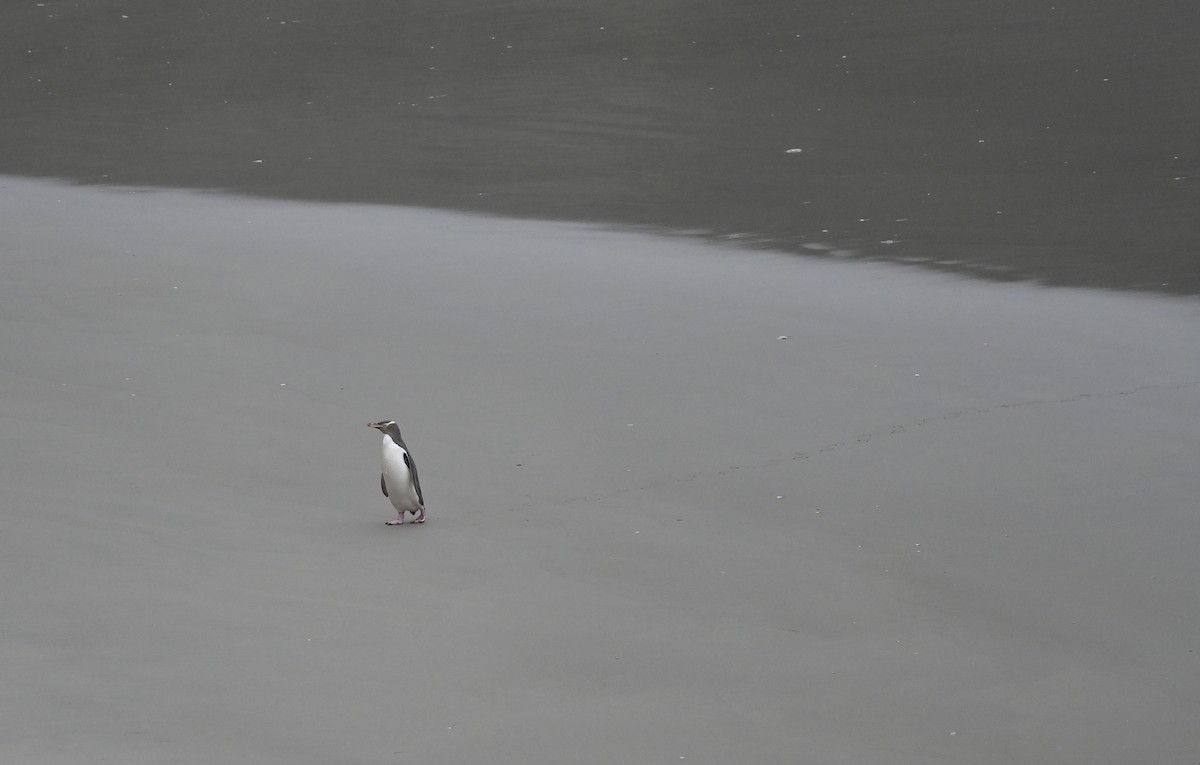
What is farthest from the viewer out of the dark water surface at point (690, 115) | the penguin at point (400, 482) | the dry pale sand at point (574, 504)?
the dark water surface at point (690, 115)

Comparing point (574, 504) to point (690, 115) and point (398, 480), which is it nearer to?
point (398, 480)

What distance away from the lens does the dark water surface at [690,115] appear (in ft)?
34.5

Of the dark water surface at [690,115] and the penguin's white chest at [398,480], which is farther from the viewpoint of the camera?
the dark water surface at [690,115]

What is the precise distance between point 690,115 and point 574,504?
7246mm

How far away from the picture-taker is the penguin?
6.29 meters

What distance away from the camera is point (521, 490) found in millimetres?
6766

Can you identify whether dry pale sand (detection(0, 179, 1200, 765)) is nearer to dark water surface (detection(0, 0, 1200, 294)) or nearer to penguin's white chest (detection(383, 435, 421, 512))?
penguin's white chest (detection(383, 435, 421, 512))

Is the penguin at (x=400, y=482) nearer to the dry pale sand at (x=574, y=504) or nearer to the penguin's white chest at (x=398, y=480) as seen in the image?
the penguin's white chest at (x=398, y=480)

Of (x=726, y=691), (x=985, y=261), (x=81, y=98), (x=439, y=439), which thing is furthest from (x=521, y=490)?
(x=81, y=98)

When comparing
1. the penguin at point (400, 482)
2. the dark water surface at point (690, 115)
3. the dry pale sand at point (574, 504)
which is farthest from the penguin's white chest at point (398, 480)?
the dark water surface at point (690, 115)

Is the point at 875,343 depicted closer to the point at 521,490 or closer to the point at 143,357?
the point at 521,490

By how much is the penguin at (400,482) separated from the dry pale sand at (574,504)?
0.37 ft

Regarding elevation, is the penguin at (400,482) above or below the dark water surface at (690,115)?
below

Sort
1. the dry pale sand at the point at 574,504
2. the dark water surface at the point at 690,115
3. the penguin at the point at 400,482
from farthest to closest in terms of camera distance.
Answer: the dark water surface at the point at 690,115
the penguin at the point at 400,482
the dry pale sand at the point at 574,504
